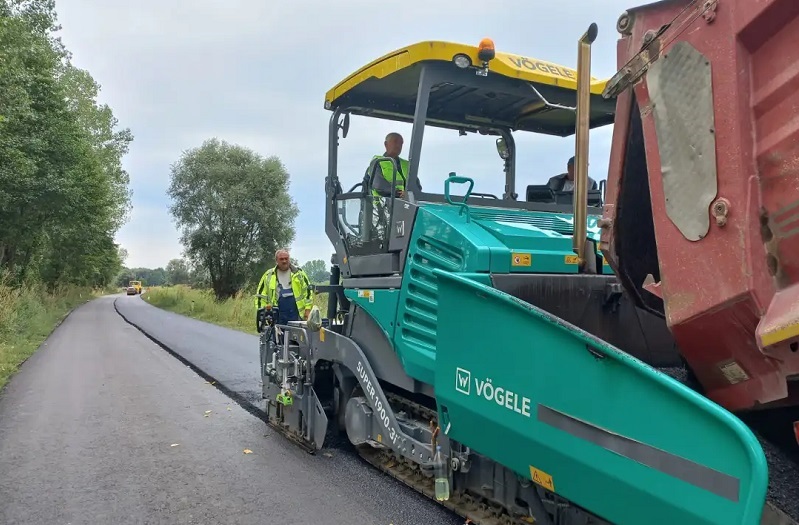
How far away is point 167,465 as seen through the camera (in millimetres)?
5113

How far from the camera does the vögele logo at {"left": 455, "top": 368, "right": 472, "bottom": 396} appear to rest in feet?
9.43

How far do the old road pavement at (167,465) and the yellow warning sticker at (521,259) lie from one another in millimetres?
1670

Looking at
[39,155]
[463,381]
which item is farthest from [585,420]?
[39,155]

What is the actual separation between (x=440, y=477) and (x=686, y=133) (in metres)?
2.26

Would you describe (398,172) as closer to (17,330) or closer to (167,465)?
(167,465)

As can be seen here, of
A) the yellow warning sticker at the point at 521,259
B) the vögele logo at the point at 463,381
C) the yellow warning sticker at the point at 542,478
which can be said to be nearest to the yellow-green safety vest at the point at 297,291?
the yellow warning sticker at the point at 521,259

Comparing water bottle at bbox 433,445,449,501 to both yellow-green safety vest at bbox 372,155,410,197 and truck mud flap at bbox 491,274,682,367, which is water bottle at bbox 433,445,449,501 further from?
yellow-green safety vest at bbox 372,155,410,197

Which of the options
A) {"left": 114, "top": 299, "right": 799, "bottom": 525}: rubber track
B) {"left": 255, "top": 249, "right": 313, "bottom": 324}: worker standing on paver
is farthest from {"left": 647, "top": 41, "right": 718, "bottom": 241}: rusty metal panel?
{"left": 255, "top": 249, "right": 313, "bottom": 324}: worker standing on paver

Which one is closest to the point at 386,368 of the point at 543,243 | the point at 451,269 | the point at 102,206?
the point at 451,269

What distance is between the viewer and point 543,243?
3.55 meters

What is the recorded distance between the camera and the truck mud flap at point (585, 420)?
185 cm

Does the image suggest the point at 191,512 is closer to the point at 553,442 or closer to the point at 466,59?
the point at 553,442

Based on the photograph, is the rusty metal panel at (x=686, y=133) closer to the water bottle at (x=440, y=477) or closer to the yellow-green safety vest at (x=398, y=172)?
the water bottle at (x=440, y=477)

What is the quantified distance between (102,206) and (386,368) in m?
25.3
